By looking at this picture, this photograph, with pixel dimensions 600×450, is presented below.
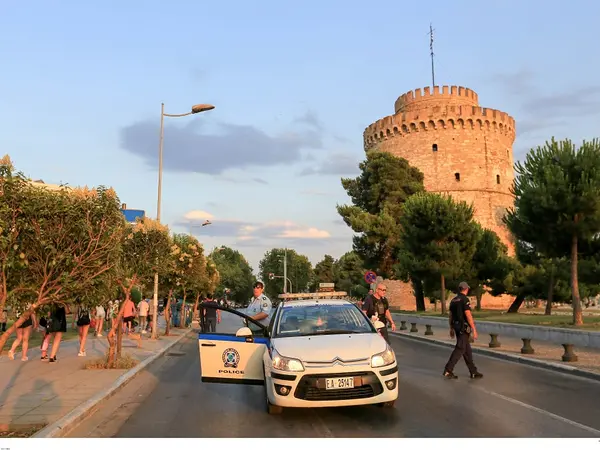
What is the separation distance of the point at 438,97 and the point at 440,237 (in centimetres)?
2645

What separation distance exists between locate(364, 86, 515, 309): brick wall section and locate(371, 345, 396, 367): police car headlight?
47.9m

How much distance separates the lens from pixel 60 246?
7320mm

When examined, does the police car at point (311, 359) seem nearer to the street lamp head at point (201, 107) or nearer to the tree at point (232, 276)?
the street lamp head at point (201, 107)

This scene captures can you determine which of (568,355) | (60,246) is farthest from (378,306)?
(60,246)

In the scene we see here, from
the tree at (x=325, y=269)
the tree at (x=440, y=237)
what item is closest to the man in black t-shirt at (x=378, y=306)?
the tree at (x=440, y=237)

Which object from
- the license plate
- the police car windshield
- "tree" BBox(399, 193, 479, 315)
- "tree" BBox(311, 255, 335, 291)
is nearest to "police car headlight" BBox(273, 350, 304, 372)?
the license plate

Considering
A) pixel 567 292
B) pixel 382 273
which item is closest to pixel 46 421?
pixel 567 292

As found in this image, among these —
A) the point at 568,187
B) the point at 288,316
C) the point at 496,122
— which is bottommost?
the point at 288,316

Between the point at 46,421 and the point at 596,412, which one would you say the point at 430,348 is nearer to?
the point at 596,412

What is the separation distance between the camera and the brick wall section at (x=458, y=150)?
2087 inches

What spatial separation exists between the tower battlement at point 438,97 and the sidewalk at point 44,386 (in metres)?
46.8

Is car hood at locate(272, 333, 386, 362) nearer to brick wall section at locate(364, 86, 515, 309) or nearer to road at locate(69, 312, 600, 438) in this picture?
road at locate(69, 312, 600, 438)

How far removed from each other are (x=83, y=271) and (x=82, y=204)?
0.99m

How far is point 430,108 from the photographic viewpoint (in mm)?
52969
